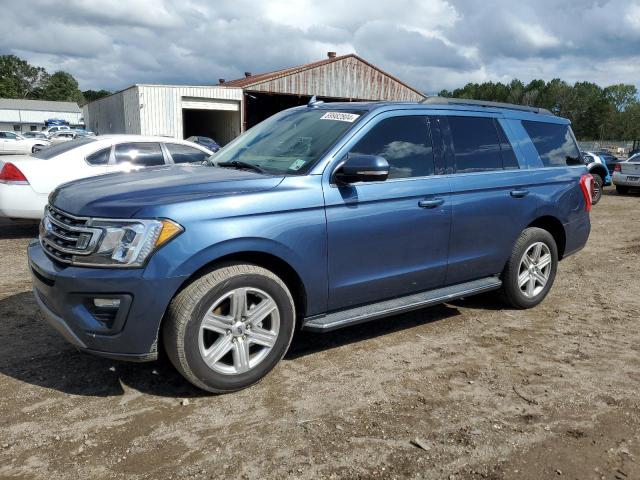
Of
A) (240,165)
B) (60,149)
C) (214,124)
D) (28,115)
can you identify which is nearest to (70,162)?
(60,149)

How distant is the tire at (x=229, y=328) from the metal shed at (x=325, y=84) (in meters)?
28.9

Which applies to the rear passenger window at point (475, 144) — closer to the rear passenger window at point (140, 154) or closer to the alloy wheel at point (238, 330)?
the alloy wheel at point (238, 330)

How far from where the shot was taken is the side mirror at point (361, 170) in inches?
137

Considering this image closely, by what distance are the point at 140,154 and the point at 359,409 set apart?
6041 millimetres

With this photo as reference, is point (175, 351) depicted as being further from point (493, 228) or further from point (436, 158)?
point (493, 228)

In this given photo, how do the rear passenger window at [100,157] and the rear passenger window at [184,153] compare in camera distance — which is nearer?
the rear passenger window at [100,157]

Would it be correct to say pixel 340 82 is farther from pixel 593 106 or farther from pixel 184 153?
pixel 593 106

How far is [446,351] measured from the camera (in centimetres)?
416

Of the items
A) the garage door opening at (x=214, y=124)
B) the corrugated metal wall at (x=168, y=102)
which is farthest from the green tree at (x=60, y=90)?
the corrugated metal wall at (x=168, y=102)

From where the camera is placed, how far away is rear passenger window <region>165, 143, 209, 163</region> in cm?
815

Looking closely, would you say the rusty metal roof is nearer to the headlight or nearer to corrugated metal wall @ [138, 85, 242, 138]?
corrugated metal wall @ [138, 85, 242, 138]

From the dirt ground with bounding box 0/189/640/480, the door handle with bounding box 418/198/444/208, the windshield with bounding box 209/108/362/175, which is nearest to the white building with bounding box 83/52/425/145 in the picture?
the windshield with bounding box 209/108/362/175

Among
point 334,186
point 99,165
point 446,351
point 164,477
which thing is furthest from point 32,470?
point 99,165

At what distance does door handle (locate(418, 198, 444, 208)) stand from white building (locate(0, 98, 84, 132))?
94.2m
